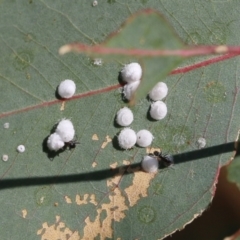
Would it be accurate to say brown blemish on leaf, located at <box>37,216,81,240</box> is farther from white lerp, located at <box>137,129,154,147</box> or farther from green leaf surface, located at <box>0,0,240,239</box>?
white lerp, located at <box>137,129,154,147</box>

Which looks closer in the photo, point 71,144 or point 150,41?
point 150,41

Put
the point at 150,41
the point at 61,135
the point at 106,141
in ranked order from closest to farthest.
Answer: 1. the point at 150,41
2. the point at 61,135
3. the point at 106,141

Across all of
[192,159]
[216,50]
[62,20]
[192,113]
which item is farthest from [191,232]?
[216,50]

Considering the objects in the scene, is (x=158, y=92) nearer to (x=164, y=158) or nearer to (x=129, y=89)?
(x=129, y=89)

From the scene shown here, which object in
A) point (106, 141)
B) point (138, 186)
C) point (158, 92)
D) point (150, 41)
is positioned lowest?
point (138, 186)

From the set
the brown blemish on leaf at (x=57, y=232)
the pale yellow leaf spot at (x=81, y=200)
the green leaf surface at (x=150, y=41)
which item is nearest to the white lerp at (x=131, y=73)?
the pale yellow leaf spot at (x=81, y=200)

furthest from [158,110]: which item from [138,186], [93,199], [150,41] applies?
[150,41]

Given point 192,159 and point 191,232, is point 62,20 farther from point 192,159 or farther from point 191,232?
point 191,232
